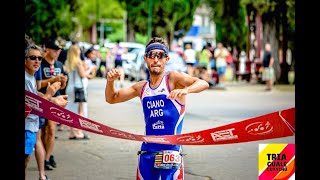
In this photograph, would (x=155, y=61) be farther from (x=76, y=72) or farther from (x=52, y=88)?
A: (x=76, y=72)

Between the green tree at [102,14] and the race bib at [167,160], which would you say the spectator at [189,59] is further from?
the green tree at [102,14]

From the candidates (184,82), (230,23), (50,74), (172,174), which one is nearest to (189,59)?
(230,23)

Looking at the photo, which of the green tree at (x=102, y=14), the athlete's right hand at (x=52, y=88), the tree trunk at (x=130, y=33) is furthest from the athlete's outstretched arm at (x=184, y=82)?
the green tree at (x=102, y=14)

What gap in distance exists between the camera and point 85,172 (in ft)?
36.3

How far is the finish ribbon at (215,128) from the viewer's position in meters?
6.29

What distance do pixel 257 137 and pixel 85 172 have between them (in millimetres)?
4967

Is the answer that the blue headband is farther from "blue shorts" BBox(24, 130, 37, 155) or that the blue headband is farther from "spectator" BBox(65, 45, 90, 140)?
"spectator" BBox(65, 45, 90, 140)

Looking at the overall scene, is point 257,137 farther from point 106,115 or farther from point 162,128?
point 106,115

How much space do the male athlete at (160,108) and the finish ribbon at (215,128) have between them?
0.39 feet

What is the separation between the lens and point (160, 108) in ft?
22.1
